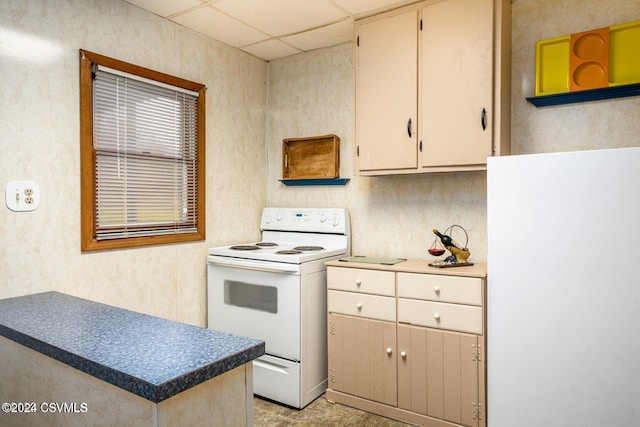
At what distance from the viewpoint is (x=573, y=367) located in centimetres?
165

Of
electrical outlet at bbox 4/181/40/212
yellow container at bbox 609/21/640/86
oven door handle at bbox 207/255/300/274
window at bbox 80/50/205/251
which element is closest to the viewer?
electrical outlet at bbox 4/181/40/212

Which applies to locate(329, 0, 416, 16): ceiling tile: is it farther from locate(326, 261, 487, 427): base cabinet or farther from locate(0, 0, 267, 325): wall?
locate(326, 261, 487, 427): base cabinet

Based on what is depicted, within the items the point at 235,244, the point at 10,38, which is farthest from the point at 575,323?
the point at 10,38

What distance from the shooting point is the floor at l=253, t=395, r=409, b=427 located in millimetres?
2348

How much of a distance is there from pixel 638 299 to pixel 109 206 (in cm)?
249

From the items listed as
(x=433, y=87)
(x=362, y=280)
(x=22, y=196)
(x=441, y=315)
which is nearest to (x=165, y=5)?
(x=22, y=196)

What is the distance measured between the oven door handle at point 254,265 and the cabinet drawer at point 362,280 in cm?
25

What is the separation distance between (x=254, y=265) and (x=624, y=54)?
233 cm

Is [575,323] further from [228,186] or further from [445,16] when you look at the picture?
[228,186]

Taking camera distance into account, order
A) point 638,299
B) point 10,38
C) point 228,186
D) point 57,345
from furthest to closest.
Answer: point 228,186 < point 10,38 < point 638,299 < point 57,345

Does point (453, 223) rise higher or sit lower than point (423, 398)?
higher

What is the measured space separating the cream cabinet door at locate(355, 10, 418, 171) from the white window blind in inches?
44.6

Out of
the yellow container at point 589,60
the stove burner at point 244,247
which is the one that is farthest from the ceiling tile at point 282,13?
the stove burner at point 244,247

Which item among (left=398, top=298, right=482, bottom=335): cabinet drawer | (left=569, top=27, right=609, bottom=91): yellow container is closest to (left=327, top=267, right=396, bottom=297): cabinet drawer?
(left=398, top=298, right=482, bottom=335): cabinet drawer
